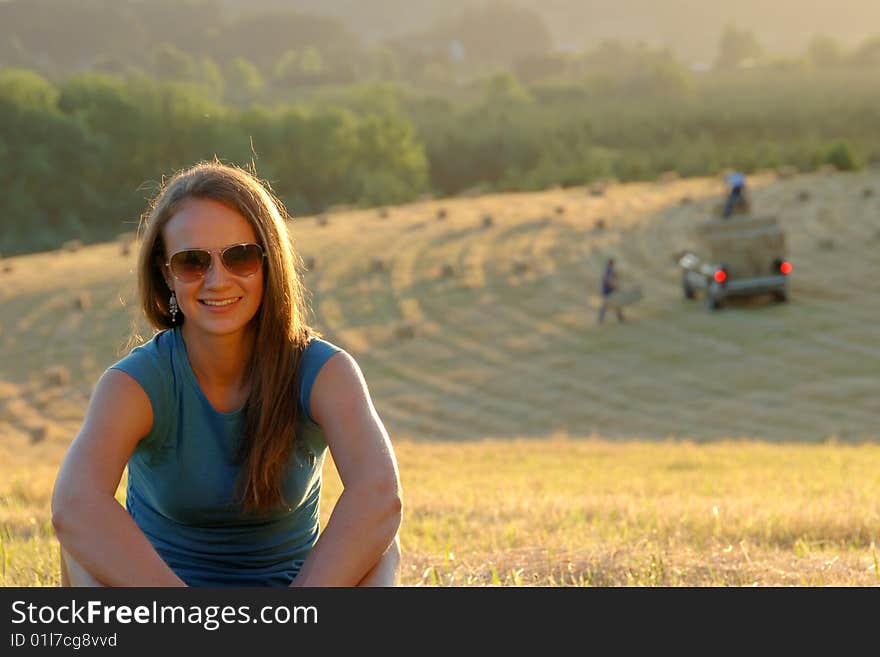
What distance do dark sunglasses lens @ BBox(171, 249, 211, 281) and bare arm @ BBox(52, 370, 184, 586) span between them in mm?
322

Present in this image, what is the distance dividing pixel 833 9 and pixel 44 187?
14798cm

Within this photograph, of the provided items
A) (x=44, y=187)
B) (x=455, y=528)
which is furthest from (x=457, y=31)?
(x=455, y=528)

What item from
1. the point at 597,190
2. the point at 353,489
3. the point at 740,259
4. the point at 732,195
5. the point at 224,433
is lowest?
the point at 740,259

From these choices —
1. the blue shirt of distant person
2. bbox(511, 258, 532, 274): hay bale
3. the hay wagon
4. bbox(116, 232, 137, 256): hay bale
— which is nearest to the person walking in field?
the hay wagon

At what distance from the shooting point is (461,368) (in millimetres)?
23672

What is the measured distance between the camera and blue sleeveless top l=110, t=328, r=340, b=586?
297cm

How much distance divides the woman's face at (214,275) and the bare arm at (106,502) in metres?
0.28

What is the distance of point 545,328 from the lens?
2553 cm

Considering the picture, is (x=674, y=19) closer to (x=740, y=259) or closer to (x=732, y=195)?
(x=732, y=195)

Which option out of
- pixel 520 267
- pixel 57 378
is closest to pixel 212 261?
pixel 57 378

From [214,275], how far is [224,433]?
0.40m

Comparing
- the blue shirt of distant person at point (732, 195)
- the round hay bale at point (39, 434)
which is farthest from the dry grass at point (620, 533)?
the blue shirt of distant person at point (732, 195)

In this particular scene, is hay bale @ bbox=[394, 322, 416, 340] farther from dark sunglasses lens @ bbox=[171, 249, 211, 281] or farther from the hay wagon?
dark sunglasses lens @ bbox=[171, 249, 211, 281]
